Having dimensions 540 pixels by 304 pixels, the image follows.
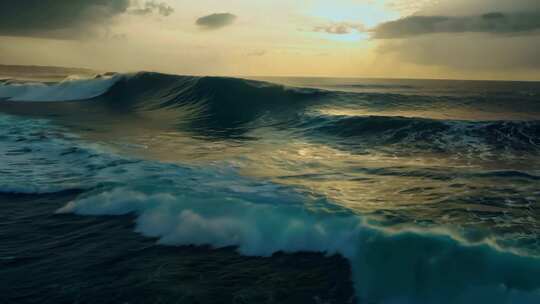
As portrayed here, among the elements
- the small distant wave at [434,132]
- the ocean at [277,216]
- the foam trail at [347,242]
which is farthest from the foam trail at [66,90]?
the foam trail at [347,242]

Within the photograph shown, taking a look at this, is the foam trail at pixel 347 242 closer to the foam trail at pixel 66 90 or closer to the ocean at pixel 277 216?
the ocean at pixel 277 216

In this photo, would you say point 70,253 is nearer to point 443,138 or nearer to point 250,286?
point 250,286

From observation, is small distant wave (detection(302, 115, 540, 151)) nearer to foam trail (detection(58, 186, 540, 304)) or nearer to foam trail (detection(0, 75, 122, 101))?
foam trail (detection(58, 186, 540, 304))

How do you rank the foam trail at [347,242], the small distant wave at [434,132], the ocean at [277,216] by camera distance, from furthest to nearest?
the small distant wave at [434,132]
the ocean at [277,216]
the foam trail at [347,242]

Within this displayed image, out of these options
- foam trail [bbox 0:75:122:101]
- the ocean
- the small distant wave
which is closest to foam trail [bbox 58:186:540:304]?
the ocean

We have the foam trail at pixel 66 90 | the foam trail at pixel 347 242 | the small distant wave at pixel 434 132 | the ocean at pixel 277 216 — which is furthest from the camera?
the foam trail at pixel 66 90

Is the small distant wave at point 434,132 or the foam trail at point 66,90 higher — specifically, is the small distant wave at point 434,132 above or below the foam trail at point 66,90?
below

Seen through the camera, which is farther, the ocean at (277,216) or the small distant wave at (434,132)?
the small distant wave at (434,132)
